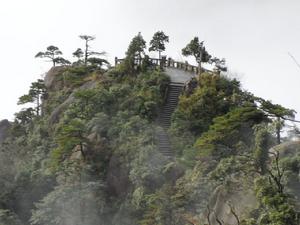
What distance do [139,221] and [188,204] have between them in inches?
114

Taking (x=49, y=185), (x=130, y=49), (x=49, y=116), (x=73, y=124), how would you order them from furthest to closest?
(x=49, y=116), (x=130, y=49), (x=49, y=185), (x=73, y=124)

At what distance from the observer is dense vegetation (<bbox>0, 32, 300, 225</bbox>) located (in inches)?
785

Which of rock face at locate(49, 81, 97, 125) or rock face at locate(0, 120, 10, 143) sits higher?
rock face at locate(49, 81, 97, 125)

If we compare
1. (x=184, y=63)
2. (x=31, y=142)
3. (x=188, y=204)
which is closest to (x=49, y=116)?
(x=31, y=142)

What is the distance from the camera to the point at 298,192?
17.9 m

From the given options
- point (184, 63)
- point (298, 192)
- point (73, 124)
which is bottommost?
point (298, 192)

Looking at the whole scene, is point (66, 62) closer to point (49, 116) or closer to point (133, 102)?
point (49, 116)

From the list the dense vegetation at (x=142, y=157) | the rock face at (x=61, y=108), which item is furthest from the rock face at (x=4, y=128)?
the rock face at (x=61, y=108)

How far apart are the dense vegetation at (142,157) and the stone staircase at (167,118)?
387mm

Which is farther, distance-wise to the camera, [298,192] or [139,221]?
[139,221]

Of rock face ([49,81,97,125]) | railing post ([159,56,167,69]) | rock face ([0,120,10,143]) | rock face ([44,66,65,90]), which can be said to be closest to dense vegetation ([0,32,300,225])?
rock face ([49,81,97,125])

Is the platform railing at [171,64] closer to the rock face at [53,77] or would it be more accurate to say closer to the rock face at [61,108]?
the rock face at [61,108]

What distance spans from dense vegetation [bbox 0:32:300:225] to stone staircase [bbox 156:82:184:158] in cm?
39

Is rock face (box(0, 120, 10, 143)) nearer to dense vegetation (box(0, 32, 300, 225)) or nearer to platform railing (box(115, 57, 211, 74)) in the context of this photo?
dense vegetation (box(0, 32, 300, 225))
